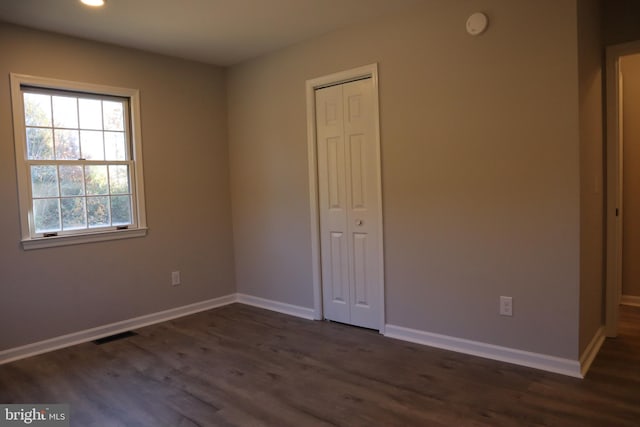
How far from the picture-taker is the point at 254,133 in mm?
4355

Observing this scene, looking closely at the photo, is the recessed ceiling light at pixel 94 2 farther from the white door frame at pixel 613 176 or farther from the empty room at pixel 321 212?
the white door frame at pixel 613 176

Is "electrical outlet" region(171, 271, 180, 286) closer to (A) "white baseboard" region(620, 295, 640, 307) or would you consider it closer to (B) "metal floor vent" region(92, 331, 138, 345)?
(B) "metal floor vent" region(92, 331, 138, 345)

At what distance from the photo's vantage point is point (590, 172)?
2791 mm

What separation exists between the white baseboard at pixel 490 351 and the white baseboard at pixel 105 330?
1955 millimetres

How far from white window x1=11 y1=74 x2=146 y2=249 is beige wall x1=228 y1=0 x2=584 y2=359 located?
159cm

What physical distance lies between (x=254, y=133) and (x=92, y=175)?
1522 millimetres

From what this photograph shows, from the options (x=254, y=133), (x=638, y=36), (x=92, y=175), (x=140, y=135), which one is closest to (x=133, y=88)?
(x=140, y=135)

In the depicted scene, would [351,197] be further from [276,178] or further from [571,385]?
[571,385]

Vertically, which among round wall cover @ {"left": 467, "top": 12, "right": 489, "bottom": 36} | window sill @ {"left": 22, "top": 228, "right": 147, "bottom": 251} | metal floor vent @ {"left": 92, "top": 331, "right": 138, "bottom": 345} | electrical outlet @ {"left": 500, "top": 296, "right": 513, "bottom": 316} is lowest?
metal floor vent @ {"left": 92, "top": 331, "right": 138, "bottom": 345}

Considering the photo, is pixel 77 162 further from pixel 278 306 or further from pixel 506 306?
pixel 506 306

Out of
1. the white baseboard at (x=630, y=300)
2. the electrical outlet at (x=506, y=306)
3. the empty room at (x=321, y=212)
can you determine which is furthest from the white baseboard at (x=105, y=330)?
the white baseboard at (x=630, y=300)

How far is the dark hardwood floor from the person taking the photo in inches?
89.0

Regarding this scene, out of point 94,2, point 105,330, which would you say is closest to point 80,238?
point 105,330

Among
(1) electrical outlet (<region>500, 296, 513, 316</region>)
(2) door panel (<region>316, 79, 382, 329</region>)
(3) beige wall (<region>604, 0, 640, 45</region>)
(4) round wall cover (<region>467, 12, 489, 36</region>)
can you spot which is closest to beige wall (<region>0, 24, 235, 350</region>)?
(2) door panel (<region>316, 79, 382, 329</region>)
